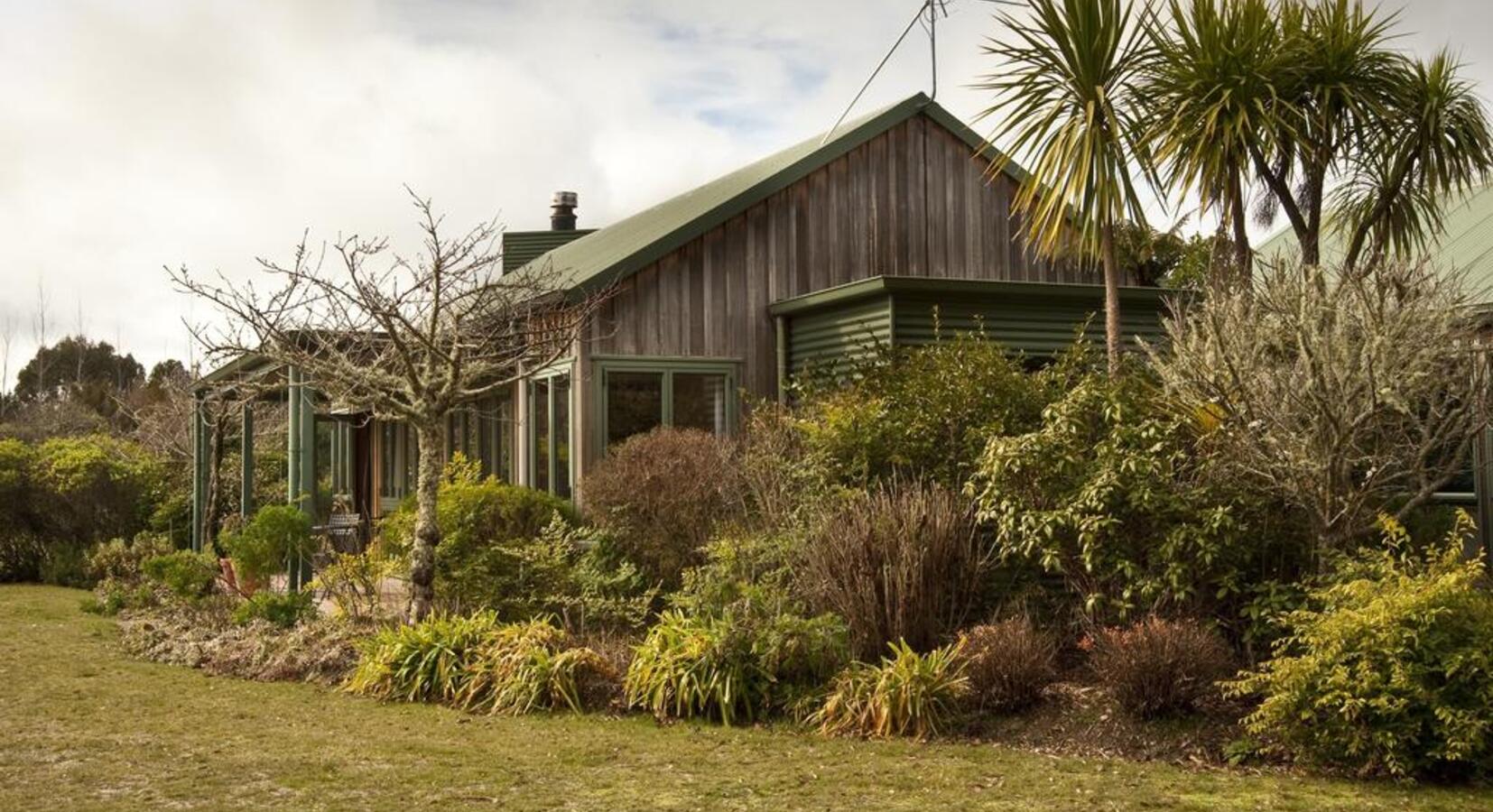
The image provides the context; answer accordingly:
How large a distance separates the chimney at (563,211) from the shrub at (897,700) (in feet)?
64.8

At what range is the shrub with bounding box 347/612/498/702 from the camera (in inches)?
383

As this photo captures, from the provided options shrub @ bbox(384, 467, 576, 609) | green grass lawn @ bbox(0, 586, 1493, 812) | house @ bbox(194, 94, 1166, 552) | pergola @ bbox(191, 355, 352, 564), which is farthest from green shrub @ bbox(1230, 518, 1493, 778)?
pergola @ bbox(191, 355, 352, 564)

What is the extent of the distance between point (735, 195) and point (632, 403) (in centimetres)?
268

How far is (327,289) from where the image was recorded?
39.0ft

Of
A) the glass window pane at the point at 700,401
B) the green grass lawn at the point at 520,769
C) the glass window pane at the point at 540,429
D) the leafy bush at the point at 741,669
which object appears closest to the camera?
the green grass lawn at the point at 520,769

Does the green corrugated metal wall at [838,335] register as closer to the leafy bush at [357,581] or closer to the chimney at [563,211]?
the leafy bush at [357,581]

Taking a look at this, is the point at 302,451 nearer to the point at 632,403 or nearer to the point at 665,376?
the point at 632,403

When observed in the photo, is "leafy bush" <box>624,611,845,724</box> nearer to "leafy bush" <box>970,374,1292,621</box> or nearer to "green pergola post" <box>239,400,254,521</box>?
"leafy bush" <box>970,374,1292,621</box>

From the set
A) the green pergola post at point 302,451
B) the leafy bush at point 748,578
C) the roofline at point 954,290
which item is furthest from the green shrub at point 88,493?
the leafy bush at point 748,578

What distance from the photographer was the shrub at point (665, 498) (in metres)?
11.7

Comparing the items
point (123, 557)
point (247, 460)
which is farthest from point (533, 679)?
point (123, 557)

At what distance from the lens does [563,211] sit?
27.5 meters

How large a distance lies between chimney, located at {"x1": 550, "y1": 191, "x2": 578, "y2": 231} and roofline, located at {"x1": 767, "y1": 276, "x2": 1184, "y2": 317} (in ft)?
45.3

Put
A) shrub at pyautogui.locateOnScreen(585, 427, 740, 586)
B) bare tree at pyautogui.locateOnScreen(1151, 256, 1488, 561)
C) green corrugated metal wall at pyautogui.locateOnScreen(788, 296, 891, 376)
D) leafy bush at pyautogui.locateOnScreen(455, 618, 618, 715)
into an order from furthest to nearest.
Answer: green corrugated metal wall at pyautogui.locateOnScreen(788, 296, 891, 376) < shrub at pyautogui.locateOnScreen(585, 427, 740, 586) < leafy bush at pyautogui.locateOnScreen(455, 618, 618, 715) < bare tree at pyautogui.locateOnScreen(1151, 256, 1488, 561)
